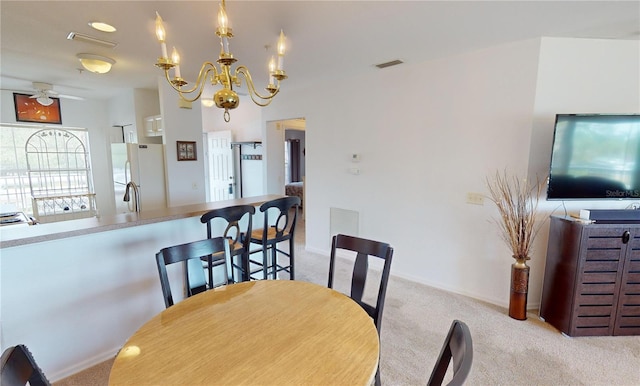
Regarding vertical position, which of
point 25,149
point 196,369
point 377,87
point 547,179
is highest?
point 377,87

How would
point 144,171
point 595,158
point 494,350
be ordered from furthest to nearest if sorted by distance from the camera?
point 144,171 < point 595,158 < point 494,350

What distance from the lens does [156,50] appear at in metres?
2.88

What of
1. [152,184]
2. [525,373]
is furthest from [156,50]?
[525,373]

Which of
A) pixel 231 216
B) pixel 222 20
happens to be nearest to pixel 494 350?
pixel 231 216

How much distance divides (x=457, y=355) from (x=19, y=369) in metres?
A: 1.30

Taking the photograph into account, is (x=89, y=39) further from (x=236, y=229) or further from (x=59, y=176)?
(x=59, y=176)

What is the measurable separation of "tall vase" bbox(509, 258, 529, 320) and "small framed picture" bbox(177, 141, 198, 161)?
428 cm

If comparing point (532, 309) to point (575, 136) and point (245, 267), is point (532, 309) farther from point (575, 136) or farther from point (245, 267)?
point (245, 267)

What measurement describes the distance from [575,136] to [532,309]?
5.55 feet

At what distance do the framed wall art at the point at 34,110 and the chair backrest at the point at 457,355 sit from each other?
263 inches

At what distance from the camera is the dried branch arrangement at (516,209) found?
2.62m

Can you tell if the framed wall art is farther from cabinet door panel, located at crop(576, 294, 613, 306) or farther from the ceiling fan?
cabinet door panel, located at crop(576, 294, 613, 306)

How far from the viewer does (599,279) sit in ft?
7.79

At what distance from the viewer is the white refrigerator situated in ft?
12.8
